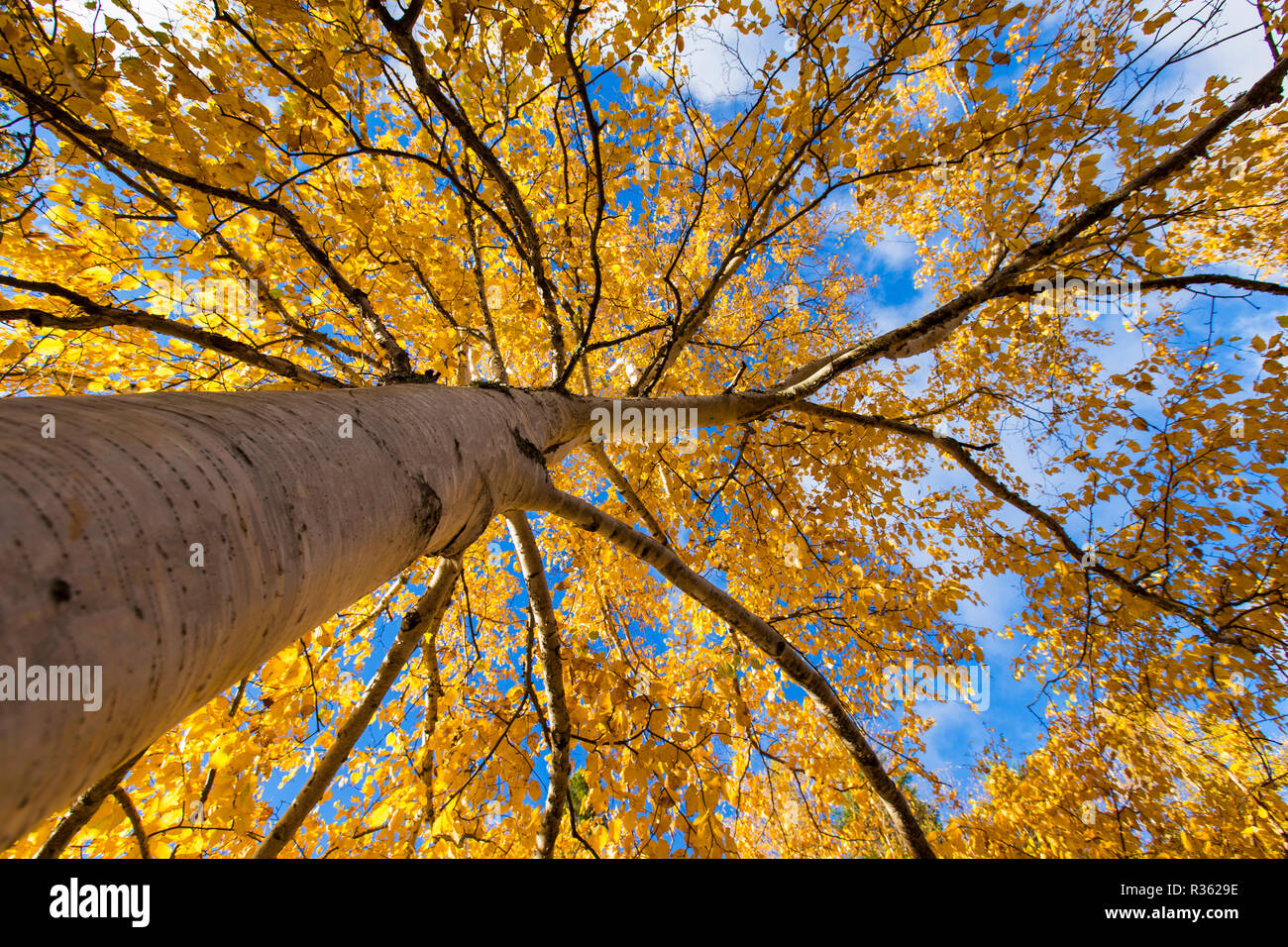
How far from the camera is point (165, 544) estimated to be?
572mm

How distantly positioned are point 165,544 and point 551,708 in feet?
6.92

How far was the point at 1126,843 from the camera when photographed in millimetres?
3965

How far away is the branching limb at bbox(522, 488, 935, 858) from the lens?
80.1 inches

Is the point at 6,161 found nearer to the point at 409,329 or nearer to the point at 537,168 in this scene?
the point at 409,329

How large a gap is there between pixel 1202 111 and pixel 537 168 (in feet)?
15.4

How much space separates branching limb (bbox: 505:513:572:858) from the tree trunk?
62.4 inches

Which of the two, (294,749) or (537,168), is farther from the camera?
(537,168)

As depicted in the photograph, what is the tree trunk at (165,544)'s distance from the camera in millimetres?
459
